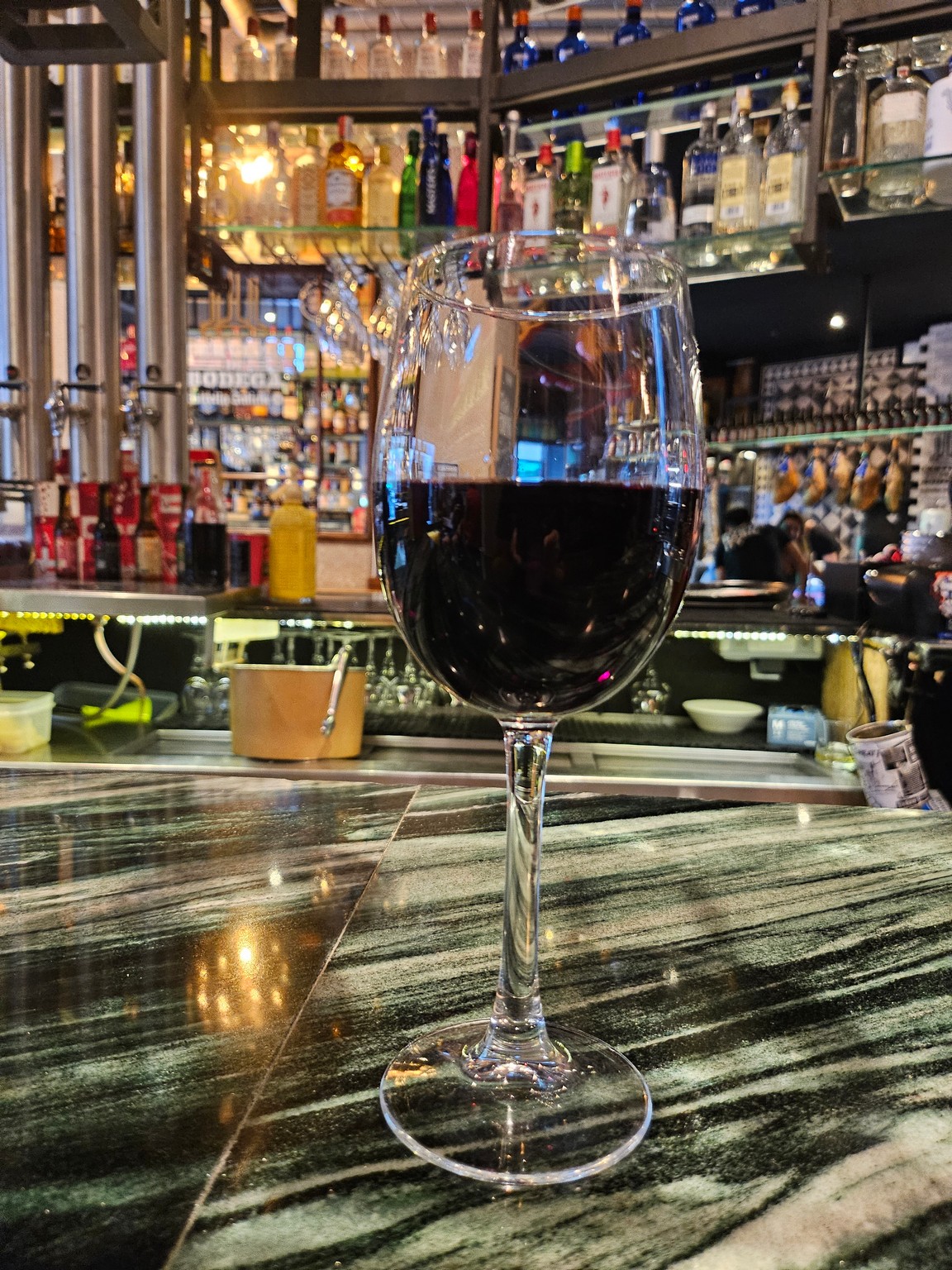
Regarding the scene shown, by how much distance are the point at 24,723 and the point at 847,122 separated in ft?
7.41

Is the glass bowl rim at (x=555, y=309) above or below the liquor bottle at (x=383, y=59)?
below

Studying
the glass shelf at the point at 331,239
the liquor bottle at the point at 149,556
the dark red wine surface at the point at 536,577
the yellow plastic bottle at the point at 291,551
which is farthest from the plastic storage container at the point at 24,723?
the dark red wine surface at the point at 536,577

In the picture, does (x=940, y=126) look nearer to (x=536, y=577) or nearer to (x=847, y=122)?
(x=847, y=122)

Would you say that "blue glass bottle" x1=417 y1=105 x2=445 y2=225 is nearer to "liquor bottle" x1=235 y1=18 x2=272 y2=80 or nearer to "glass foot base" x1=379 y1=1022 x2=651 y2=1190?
"liquor bottle" x1=235 y1=18 x2=272 y2=80

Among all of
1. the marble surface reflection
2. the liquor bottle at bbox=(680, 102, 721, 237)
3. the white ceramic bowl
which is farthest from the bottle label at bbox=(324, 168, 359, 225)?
the marble surface reflection

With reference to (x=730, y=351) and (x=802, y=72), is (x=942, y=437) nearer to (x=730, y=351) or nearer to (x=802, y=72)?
(x=730, y=351)

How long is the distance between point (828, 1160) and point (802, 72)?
8.51 feet

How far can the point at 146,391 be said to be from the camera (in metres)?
2.64

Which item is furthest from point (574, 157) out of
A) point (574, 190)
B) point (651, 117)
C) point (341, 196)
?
point (341, 196)

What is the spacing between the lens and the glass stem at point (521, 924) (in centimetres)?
32

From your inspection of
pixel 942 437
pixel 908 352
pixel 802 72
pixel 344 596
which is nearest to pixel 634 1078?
pixel 344 596

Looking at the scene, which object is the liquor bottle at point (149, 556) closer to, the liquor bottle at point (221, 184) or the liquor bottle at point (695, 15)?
the liquor bottle at point (221, 184)

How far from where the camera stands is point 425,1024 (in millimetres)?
362

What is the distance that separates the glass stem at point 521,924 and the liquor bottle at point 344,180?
2.62 m
